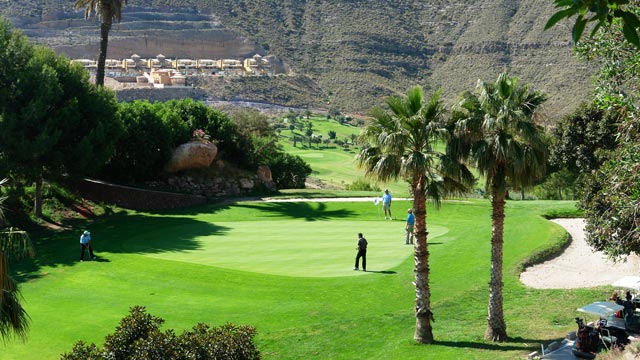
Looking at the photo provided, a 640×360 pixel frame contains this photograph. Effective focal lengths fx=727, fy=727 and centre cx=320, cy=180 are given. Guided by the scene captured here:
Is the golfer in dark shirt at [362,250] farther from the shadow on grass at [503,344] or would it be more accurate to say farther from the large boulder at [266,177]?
the large boulder at [266,177]

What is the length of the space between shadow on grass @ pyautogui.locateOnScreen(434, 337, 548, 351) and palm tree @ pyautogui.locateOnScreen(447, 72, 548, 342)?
1.10ft

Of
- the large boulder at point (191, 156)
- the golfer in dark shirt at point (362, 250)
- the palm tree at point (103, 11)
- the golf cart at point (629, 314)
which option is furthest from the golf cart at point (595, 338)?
the palm tree at point (103, 11)

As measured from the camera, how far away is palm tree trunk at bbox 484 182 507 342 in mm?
18188

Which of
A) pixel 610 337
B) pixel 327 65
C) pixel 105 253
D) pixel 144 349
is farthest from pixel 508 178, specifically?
pixel 327 65

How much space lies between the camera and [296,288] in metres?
22.6

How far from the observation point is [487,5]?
461 ft

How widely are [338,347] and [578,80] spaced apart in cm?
8710

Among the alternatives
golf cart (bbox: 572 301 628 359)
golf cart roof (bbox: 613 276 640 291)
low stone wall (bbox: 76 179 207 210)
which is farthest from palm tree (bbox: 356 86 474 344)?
low stone wall (bbox: 76 179 207 210)

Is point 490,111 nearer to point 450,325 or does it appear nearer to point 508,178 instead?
point 508,178

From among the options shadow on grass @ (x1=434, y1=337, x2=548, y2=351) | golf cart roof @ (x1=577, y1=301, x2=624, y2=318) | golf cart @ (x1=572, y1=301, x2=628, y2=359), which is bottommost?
shadow on grass @ (x1=434, y1=337, x2=548, y2=351)

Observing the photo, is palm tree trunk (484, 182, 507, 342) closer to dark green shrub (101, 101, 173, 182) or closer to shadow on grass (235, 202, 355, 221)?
shadow on grass (235, 202, 355, 221)

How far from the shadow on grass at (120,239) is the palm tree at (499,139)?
Result: 14.7 meters

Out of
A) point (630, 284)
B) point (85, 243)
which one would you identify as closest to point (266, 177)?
point (85, 243)

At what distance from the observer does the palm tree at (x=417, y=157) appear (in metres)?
17.7
